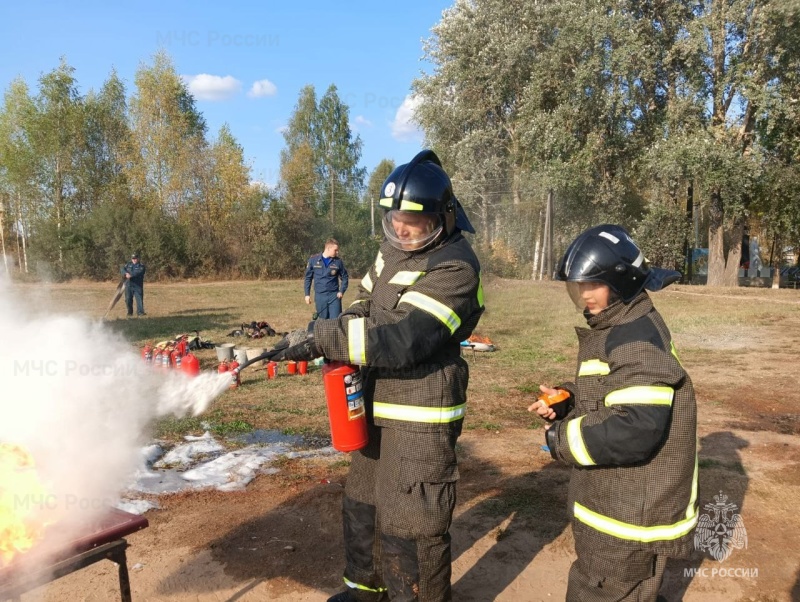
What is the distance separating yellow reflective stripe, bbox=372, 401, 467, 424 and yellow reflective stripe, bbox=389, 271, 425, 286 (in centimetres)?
64

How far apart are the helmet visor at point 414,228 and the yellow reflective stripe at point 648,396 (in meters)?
1.25

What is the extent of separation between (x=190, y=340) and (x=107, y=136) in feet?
132

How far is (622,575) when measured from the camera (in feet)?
9.09

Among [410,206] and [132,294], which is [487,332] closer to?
[132,294]

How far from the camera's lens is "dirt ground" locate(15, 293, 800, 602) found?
4.04 m

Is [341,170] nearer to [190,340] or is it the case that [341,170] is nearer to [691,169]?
[691,169]

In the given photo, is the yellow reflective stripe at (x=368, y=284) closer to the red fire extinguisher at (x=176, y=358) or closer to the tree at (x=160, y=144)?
the red fire extinguisher at (x=176, y=358)

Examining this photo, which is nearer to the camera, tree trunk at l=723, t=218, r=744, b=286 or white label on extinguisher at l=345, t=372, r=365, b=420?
white label on extinguisher at l=345, t=372, r=365, b=420

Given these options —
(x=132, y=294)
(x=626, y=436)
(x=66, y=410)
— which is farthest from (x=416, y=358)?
(x=132, y=294)

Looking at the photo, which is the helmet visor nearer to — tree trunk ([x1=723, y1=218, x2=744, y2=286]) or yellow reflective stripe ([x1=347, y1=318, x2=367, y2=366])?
yellow reflective stripe ([x1=347, y1=318, x2=367, y2=366])

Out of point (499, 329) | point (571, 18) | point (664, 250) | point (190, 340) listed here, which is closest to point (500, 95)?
point (571, 18)

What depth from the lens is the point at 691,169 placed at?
2338cm

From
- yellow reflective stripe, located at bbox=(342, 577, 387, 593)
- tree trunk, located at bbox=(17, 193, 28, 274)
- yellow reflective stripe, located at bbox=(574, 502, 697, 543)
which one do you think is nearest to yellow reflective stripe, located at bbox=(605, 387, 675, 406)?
yellow reflective stripe, located at bbox=(574, 502, 697, 543)

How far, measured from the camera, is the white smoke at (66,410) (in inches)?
121
